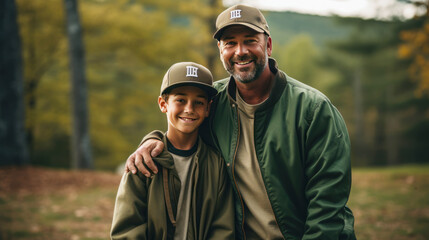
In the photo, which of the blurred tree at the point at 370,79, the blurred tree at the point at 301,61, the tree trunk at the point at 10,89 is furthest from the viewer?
the blurred tree at the point at 301,61

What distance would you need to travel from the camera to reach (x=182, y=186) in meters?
2.77

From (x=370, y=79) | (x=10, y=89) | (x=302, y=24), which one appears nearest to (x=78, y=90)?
(x=10, y=89)

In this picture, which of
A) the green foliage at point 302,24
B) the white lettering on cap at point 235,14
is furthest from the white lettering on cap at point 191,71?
the green foliage at point 302,24

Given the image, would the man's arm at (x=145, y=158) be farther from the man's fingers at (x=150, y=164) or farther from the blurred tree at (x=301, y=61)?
the blurred tree at (x=301, y=61)

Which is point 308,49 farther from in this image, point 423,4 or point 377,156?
point 423,4

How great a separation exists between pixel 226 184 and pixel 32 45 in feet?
48.3

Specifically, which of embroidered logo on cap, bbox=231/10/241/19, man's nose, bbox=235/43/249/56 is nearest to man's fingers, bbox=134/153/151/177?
man's nose, bbox=235/43/249/56

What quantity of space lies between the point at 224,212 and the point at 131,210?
63 cm

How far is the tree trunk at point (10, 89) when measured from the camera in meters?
9.69

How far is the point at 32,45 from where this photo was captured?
50.4ft

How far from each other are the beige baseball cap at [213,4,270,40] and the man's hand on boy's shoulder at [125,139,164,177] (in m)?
0.90

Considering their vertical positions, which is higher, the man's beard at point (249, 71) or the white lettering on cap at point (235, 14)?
the white lettering on cap at point (235, 14)

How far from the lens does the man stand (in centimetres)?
255

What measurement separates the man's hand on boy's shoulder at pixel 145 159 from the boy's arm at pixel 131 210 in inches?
2.3
